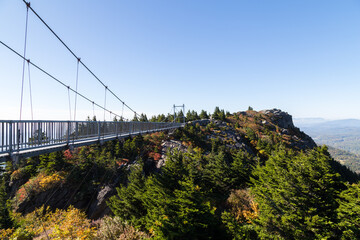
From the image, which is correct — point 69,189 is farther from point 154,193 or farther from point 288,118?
point 288,118

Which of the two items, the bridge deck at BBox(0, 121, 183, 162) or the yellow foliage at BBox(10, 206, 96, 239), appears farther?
the yellow foliage at BBox(10, 206, 96, 239)

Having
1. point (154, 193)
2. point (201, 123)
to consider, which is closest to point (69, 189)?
point (154, 193)

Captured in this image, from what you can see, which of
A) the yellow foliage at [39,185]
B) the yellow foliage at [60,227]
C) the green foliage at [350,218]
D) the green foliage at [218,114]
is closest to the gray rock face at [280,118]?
the green foliage at [218,114]

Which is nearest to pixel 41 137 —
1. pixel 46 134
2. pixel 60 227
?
pixel 46 134

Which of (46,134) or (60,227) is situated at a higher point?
(46,134)

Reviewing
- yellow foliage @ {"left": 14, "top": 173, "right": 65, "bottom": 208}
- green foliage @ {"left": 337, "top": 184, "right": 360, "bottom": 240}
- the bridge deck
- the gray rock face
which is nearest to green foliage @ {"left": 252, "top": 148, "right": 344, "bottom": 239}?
green foliage @ {"left": 337, "top": 184, "right": 360, "bottom": 240}

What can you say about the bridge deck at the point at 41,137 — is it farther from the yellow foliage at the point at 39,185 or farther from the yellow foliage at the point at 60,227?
the yellow foliage at the point at 39,185

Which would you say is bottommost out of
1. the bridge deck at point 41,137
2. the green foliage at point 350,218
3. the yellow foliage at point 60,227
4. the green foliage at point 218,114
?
the yellow foliage at point 60,227

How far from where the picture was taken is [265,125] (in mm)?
60000

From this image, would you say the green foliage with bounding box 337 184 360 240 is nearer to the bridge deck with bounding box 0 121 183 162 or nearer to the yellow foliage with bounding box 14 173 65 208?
the bridge deck with bounding box 0 121 183 162

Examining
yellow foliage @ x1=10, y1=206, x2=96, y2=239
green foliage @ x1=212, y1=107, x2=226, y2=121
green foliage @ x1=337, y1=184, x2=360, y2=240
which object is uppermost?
green foliage @ x1=212, y1=107, x2=226, y2=121

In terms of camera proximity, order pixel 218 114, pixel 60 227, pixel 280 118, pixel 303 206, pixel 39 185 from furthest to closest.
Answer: pixel 280 118 < pixel 218 114 < pixel 39 185 < pixel 60 227 < pixel 303 206

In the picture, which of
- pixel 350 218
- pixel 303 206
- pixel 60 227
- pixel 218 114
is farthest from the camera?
pixel 218 114

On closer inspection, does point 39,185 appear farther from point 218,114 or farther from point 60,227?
point 218,114
